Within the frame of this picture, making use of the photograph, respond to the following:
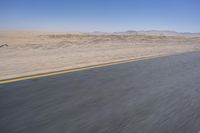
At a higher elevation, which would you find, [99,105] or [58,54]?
[99,105]

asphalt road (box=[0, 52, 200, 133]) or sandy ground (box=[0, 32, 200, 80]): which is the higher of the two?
asphalt road (box=[0, 52, 200, 133])

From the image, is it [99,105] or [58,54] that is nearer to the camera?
[99,105]

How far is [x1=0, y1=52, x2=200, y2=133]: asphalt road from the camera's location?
2533 millimetres

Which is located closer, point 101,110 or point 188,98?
point 101,110

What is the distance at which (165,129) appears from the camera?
2564 millimetres

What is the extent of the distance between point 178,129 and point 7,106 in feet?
9.24

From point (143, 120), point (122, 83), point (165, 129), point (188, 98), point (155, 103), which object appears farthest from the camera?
point (122, 83)

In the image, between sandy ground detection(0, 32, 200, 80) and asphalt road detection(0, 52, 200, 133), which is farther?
sandy ground detection(0, 32, 200, 80)

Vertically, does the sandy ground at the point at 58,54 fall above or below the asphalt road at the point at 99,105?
below

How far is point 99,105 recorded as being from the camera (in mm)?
3248

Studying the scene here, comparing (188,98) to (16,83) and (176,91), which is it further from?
(16,83)

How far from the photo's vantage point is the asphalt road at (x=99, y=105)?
2.53m

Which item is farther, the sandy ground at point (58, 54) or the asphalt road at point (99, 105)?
the sandy ground at point (58, 54)

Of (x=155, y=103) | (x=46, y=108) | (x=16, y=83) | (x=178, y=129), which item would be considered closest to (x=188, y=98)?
(x=155, y=103)
